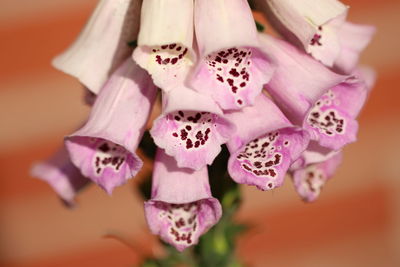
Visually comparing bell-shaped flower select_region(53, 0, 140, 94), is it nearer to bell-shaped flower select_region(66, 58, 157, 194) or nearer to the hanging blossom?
bell-shaped flower select_region(66, 58, 157, 194)

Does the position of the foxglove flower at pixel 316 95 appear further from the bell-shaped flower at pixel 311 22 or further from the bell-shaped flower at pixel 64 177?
the bell-shaped flower at pixel 64 177

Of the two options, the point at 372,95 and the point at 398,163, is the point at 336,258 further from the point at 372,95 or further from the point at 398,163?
the point at 372,95

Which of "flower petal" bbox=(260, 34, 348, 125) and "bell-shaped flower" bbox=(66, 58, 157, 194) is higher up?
"flower petal" bbox=(260, 34, 348, 125)

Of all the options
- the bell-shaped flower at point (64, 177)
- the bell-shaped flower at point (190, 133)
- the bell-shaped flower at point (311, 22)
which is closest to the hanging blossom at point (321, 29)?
the bell-shaped flower at point (311, 22)

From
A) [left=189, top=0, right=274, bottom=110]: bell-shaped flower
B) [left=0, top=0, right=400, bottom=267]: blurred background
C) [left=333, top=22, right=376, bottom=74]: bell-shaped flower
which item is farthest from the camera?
[left=0, top=0, right=400, bottom=267]: blurred background

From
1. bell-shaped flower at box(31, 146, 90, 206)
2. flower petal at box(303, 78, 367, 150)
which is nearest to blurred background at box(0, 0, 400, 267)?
bell-shaped flower at box(31, 146, 90, 206)

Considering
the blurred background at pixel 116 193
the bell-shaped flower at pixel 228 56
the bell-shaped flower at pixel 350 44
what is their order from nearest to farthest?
1. the bell-shaped flower at pixel 228 56
2. the bell-shaped flower at pixel 350 44
3. the blurred background at pixel 116 193

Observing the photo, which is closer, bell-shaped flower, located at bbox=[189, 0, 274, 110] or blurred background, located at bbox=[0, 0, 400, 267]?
bell-shaped flower, located at bbox=[189, 0, 274, 110]
